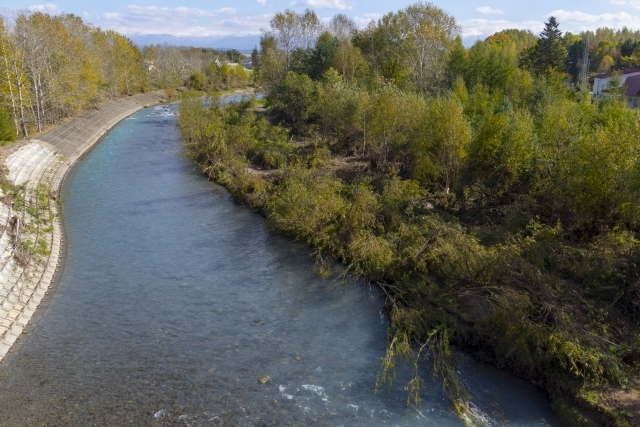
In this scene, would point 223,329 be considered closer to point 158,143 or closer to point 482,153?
point 482,153

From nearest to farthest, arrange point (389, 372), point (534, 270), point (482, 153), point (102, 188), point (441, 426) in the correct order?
point (441, 426)
point (389, 372)
point (534, 270)
point (482, 153)
point (102, 188)

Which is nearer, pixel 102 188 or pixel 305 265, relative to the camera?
pixel 305 265

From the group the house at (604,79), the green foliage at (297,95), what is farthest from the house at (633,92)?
the green foliage at (297,95)

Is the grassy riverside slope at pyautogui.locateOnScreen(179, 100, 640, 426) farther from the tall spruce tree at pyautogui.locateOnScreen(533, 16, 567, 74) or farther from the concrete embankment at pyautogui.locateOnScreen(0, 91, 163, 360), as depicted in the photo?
the tall spruce tree at pyautogui.locateOnScreen(533, 16, 567, 74)

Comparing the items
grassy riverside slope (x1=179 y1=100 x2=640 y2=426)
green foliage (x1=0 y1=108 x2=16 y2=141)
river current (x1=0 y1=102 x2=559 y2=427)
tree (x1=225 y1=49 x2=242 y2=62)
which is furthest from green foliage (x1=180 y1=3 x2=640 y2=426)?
tree (x1=225 y1=49 x2=242 y2=62)

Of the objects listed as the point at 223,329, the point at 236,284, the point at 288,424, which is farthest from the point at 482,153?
the point at 288,424

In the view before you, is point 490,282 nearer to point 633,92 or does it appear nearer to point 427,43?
point 427,43

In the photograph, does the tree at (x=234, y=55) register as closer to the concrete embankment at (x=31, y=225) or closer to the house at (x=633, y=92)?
the concrete embankment at (x=31, y=225)
